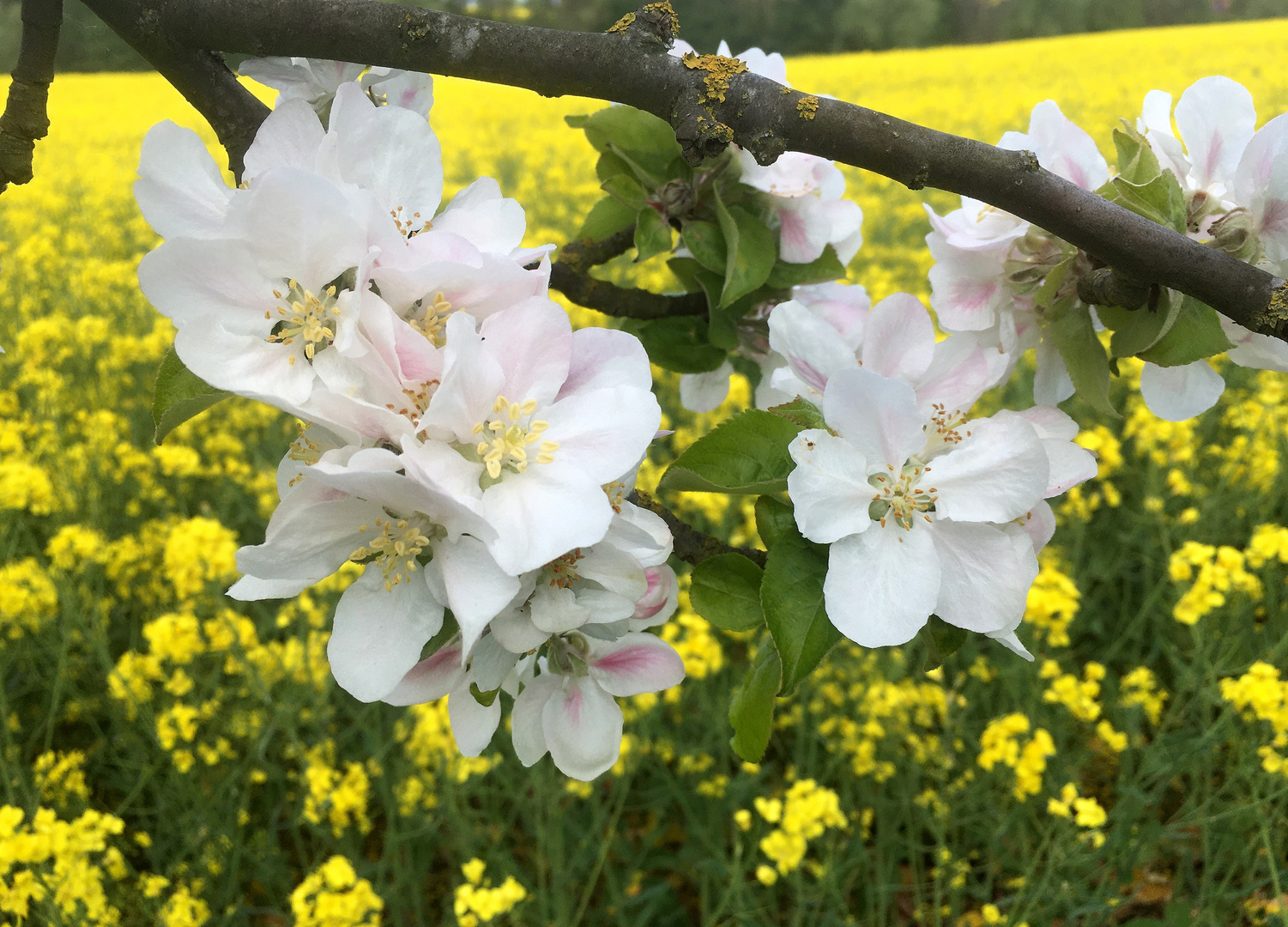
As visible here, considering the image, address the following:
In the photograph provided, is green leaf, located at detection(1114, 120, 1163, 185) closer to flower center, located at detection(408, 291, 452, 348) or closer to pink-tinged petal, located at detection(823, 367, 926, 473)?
pink-tinged petal, located at detection(823, 367, 926, 473)

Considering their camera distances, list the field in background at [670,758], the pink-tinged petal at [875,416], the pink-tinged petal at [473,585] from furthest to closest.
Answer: the field in background at [670,758]
the pink-tinged petal at [875,416]
the pink-tinged petal at [473,585]

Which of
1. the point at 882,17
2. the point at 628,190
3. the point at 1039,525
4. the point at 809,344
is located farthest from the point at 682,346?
the point at 882,17

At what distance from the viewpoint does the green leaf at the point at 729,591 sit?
2.04ft

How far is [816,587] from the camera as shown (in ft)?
1.89

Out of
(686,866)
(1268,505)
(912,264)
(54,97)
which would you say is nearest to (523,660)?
(686,866)

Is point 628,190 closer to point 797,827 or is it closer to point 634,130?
point 634,130

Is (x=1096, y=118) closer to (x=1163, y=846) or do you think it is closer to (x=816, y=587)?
(x=1163, y=846)

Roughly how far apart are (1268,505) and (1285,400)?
1.78 ft

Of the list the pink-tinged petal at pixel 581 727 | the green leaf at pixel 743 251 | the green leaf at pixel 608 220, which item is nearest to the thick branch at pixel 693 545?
the pink-tinged petal at pixel 581 727

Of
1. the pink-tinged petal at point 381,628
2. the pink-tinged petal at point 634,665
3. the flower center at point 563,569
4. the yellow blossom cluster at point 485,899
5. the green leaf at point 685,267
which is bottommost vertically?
the yellow blossom cluster at point 485,899

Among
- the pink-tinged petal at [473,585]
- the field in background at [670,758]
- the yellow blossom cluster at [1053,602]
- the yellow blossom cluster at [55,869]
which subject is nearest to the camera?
the pink-tinged petal at [473,585]

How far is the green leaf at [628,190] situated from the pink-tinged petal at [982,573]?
48 cm

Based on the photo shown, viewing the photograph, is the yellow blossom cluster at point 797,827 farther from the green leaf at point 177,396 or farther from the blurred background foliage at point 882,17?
the blurred background foliage at point 882,17

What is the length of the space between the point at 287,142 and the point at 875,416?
392 millimetres
